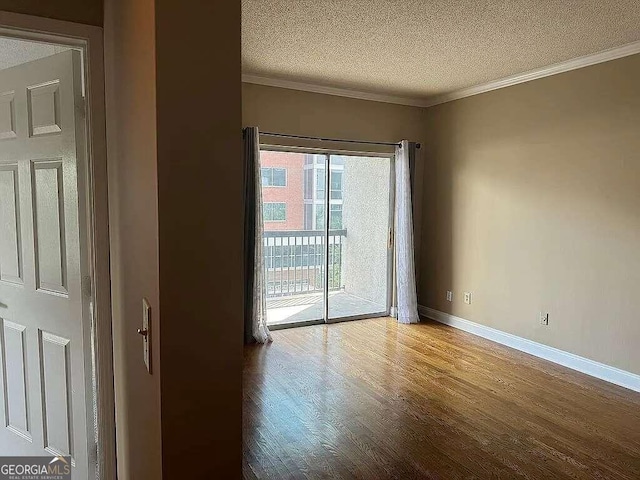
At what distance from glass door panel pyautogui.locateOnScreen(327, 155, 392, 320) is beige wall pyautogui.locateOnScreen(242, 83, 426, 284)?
268 mm

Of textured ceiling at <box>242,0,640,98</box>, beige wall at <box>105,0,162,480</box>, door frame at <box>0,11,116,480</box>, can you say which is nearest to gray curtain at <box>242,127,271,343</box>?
textured ceiling at <box>242,0,640,98</box>

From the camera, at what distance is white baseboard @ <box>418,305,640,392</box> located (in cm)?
363

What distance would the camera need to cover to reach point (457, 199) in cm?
513

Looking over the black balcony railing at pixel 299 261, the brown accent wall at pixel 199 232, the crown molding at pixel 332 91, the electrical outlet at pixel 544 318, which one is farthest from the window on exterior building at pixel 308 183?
the brown accent wall at pixel 199 232

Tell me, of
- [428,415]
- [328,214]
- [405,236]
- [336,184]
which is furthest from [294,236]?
[428,415]

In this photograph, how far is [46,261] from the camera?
7.24 feet

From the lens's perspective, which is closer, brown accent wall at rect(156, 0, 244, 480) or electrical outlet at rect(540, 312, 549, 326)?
brown accent wall at rect(156, 0, 244, 480)

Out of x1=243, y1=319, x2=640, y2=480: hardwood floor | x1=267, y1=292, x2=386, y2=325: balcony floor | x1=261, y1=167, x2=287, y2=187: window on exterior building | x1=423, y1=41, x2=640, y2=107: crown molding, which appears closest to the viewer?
x1=243, y1=319, x2=640, y2=480: hardwood floor

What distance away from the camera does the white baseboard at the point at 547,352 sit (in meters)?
3.63

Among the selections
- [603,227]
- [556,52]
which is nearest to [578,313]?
[603,227]

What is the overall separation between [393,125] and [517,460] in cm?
378

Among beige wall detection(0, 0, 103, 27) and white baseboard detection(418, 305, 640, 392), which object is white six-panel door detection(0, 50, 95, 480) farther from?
white baseboard detection(418, 305, 640, 392)

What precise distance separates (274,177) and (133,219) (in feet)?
11.5

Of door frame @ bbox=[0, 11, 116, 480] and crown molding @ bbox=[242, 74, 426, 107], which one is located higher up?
crown molding @ bbox=[242, 74, 426, 107]
